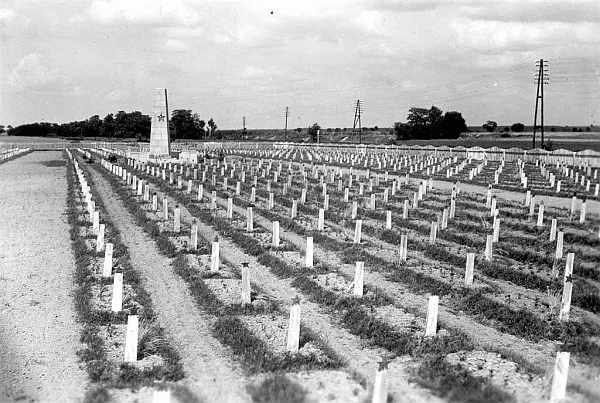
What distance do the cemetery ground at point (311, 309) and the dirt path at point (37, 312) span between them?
0.05 m

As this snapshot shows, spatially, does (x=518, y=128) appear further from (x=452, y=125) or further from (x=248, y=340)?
(x=248, y=340)

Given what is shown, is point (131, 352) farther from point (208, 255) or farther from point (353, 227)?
point (353, 227)

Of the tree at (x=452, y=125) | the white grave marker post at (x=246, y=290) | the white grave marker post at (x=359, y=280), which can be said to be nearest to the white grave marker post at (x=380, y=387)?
the white grave marker post at (x=246, y=290)

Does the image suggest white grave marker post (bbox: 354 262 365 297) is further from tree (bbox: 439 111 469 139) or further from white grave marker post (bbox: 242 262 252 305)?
tree (bbox: 439 111 469 139)

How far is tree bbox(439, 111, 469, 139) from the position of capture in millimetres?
121875

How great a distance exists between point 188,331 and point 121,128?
15104 centimetres

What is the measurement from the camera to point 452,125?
12331 cm

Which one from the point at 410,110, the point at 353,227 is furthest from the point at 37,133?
the point at 353,227

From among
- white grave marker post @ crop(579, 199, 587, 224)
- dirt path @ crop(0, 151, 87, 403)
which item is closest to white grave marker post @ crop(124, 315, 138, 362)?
dirt path @ crop(0, 151, 87, 403)

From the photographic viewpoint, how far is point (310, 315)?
10.8 m

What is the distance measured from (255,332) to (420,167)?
38.4 meters

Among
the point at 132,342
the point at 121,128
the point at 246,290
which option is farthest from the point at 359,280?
the point at 121,128

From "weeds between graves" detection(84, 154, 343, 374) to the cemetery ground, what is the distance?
0.12 ft

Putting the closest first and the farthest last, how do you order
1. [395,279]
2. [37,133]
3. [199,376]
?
[199,376] → [395,279] → [37,133]
